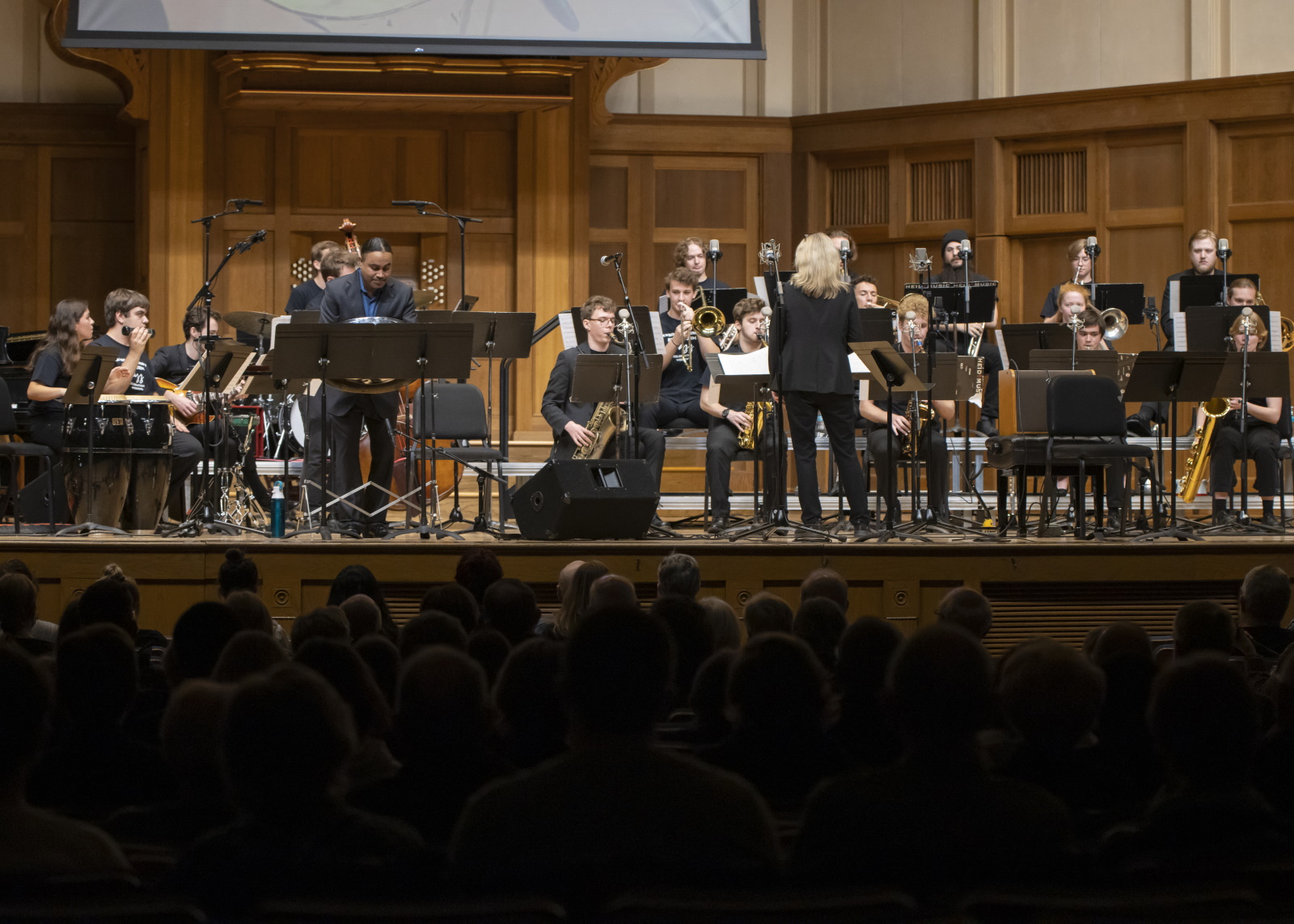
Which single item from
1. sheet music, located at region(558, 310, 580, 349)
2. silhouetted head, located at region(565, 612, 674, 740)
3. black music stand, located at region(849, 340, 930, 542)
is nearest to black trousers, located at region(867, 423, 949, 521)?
black music stand, located at region(849, 340, 930, 542)

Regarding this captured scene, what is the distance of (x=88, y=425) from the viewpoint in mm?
7480

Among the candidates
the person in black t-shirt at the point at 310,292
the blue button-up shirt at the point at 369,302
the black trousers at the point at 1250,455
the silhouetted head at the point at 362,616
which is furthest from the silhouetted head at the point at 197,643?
the black trousers at the point at 1250,455

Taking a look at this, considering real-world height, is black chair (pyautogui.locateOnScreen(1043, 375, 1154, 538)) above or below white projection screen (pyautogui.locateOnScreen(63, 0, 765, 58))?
below

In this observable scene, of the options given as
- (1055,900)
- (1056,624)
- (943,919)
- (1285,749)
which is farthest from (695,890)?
(1056,624)

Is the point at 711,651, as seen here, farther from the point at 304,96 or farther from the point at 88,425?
the point at 304,96

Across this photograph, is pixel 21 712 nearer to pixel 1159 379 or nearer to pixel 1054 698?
pixel 1054 698

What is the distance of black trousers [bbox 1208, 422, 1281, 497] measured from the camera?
8.46 metres

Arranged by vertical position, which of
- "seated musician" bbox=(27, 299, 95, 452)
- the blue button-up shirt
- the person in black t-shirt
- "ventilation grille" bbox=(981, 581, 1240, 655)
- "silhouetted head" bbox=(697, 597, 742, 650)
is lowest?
"ventilation grille" bbox=(981, 581, 1240, 655)

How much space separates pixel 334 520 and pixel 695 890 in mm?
6215

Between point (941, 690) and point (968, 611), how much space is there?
87.1 inches

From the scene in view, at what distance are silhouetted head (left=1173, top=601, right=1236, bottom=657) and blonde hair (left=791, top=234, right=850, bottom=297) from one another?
146 inches

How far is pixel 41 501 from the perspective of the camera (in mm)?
8453

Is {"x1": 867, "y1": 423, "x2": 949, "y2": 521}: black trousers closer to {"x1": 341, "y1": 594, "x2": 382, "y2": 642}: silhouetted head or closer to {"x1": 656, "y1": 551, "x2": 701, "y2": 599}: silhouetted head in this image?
{"x1": 656, "y1": 551, "x2": 701, "y2": 599}: silhouetted head

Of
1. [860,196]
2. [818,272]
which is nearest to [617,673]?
[818,272]
